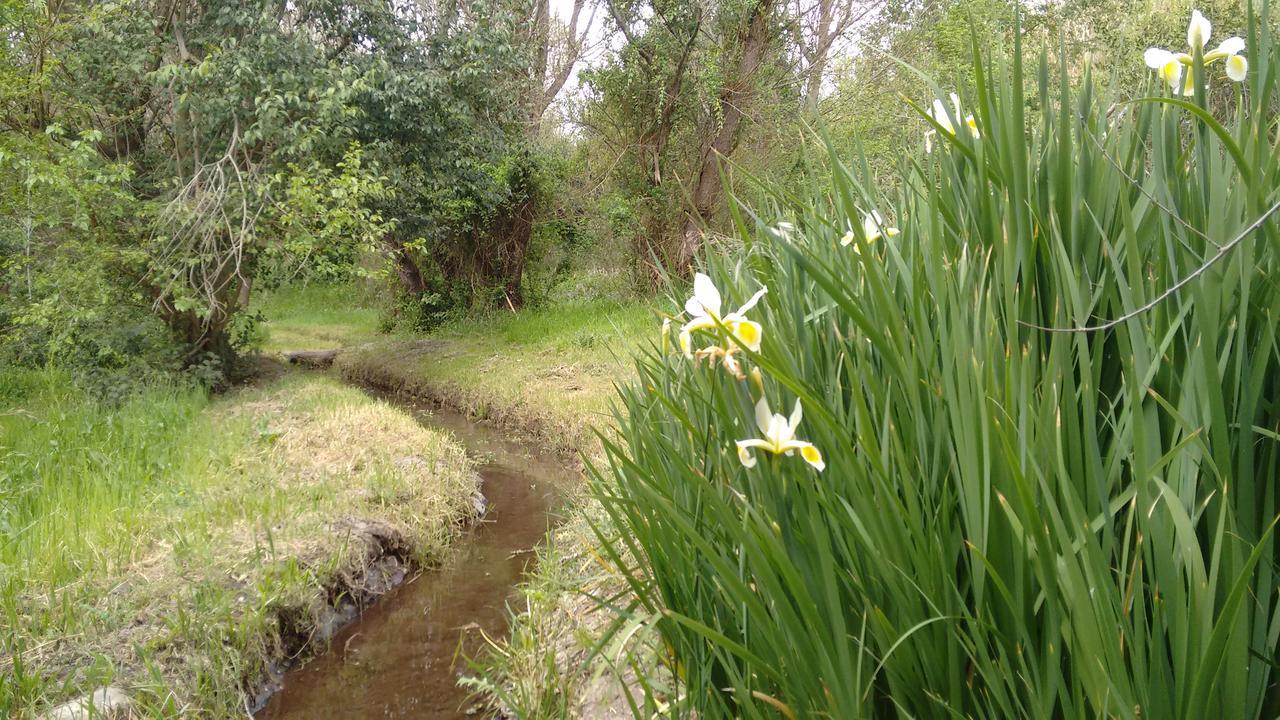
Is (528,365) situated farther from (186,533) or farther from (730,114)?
(186,533)

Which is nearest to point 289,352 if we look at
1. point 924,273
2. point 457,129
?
point 457,129

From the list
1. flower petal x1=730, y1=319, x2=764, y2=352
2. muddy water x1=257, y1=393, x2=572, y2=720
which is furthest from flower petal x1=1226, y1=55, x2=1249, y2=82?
muddy water x1=257, y1=393, x2=572, y2=720

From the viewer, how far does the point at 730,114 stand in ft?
36.5

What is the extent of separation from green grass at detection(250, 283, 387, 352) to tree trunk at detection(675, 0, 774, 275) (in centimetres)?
568

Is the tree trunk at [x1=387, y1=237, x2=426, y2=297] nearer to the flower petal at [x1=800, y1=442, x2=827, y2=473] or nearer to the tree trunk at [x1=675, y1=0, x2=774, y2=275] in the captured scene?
the tree trunk at [x1=675, y1=0, x2=774, y2=275]

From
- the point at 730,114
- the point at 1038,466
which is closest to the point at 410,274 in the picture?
the point at 730,114

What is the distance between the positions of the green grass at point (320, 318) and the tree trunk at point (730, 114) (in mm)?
5683

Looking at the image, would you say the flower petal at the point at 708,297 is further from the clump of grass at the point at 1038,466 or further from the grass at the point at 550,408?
the grass at the point at 550,408

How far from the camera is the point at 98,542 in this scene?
3811mm

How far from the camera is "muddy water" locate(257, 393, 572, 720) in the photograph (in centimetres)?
338

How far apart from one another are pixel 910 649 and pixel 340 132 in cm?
817

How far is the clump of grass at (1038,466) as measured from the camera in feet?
2.97

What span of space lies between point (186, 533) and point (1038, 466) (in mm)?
4216

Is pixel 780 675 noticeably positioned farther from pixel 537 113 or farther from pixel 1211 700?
pixel 537 113
